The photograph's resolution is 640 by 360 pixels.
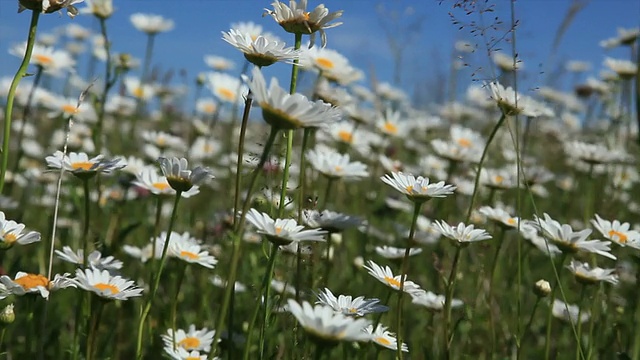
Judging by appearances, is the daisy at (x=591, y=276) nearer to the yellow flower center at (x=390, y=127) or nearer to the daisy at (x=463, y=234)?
the daisy at (x=463, y=234)

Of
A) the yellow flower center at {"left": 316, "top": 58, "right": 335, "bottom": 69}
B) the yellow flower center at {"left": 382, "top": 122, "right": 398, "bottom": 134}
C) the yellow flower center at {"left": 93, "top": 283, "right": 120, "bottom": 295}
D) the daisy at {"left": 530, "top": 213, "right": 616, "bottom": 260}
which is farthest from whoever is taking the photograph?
the yellow flower center at {"left": 382, "top": 122, "right": 398, "bottom": 134}

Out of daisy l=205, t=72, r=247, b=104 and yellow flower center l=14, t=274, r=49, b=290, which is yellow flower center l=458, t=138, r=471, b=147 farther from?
yellow flower center l=14, t=274, r=49, b=290

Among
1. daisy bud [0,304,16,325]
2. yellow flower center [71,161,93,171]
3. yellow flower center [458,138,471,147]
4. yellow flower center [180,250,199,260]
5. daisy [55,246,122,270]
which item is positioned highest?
yellow flower center [458,138,471,147]

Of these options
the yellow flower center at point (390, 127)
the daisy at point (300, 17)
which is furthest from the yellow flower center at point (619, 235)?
the yellow flower center at point (390, 127)

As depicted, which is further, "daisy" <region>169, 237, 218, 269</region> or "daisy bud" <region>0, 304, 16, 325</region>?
"daisy" <region>169, 237, 218, 269</region>

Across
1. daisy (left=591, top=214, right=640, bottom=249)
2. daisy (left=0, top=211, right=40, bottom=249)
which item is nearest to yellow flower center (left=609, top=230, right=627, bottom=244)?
daisy (left=591, top=214, right=640, bottom=249)

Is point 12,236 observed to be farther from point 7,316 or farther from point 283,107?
point 283,107

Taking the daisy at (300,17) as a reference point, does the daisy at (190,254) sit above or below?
below

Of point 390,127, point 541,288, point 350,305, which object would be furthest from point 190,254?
point 390,127
